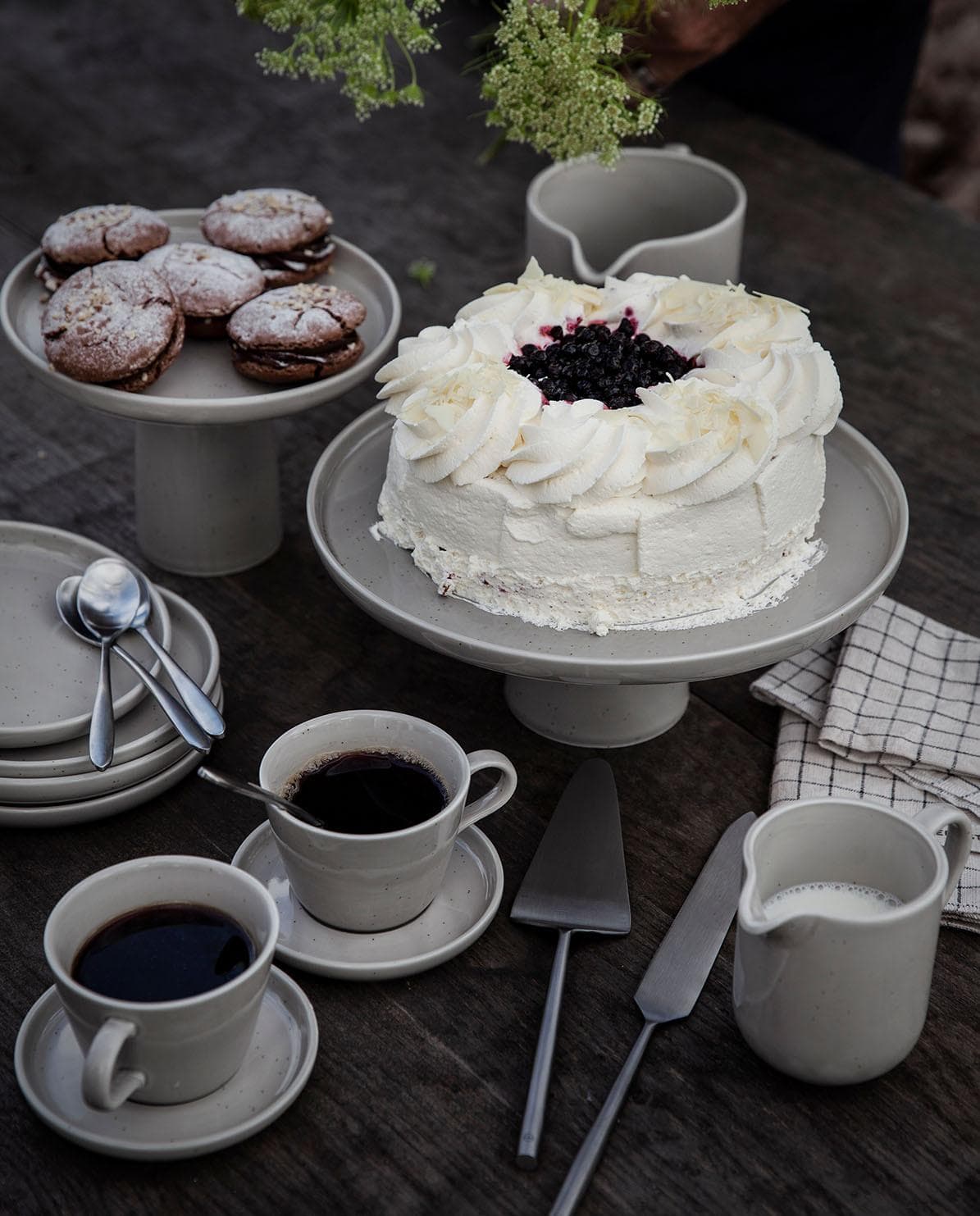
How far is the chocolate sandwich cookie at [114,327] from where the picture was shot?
1.35 metres

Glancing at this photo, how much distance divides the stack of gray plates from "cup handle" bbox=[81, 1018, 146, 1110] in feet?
1.14

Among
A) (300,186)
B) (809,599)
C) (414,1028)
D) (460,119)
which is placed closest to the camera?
(414,1028)

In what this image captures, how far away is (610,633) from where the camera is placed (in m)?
1.18

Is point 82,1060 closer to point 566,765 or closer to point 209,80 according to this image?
point 566,765

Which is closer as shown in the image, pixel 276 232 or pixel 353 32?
pixel 353 32

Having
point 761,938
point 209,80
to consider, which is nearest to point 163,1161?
point 761,938

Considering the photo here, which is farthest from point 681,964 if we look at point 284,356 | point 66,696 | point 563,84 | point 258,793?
point 563,84

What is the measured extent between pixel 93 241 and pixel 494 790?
821 mm

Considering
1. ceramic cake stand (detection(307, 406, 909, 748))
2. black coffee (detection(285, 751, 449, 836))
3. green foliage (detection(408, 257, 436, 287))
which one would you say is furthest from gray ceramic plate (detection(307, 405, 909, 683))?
green foliage (detection(408, 257, 436, 287))

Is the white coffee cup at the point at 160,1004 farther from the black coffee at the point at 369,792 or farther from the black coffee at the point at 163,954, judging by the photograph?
the black coffee at the point at 369,792

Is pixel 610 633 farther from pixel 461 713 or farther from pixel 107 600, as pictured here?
pixel 107 600

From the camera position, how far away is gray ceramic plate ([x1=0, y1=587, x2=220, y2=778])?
1181 mm

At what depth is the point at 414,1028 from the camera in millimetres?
1058

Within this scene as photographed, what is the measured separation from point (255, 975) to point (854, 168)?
1.90 metres
